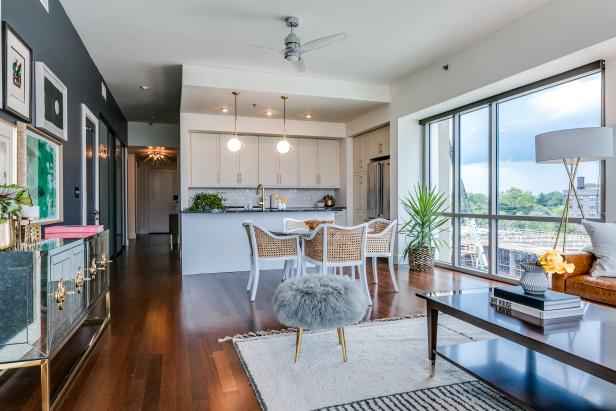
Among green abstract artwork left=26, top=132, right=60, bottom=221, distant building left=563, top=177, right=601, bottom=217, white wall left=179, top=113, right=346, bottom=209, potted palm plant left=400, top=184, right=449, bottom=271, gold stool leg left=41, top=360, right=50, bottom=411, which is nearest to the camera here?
gold stool leg left=41, top=360, right=50, bottom=411

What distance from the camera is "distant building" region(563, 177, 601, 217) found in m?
3.79

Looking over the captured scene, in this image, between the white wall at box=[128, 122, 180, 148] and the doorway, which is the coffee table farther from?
the white wall at box=[128, 122, 180, 148]

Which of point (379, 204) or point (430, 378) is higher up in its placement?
point (379, 204)

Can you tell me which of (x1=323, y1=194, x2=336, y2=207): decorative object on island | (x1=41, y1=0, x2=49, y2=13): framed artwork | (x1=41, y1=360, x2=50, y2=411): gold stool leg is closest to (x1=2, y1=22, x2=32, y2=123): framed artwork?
(x1=41, y1=0, x2=49, y2=13): framed artwork

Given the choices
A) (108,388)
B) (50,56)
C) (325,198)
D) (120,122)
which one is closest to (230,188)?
(325,198)

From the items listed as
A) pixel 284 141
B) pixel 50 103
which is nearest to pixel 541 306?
pixel 50 103

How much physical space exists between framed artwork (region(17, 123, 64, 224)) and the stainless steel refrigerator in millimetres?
4539

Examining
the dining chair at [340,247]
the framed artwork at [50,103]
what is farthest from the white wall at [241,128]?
the dining chair at [340,247]

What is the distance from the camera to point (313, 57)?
16.0 ft

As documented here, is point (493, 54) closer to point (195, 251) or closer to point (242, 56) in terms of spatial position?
point (242, 56)

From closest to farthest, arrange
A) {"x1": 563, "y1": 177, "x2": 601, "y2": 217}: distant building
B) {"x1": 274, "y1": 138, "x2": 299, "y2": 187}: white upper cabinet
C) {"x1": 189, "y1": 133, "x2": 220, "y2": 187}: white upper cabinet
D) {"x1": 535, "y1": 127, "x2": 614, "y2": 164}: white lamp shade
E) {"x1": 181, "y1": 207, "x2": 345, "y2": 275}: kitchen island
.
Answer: {"x1": 535, "y1": 127, "x2": 614, "y2": 164}: white lamp shade
{"x1": 563, "y1": 177, "x2": 601, "y2": 217}: distant building
{"x1": 181, "y1": 207, "x2": 345, "y2": 275}: kitchen island
{"x1": 189, "y1": 133, "x2": 220, "y2": 187}: white upper cabinet
{"x1": 274, "y1": 138, "x2": 299, "y2": 187}: white upper cabinet

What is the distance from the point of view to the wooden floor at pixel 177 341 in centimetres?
199

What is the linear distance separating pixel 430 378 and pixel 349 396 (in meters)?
0.50

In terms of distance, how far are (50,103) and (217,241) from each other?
279cm
